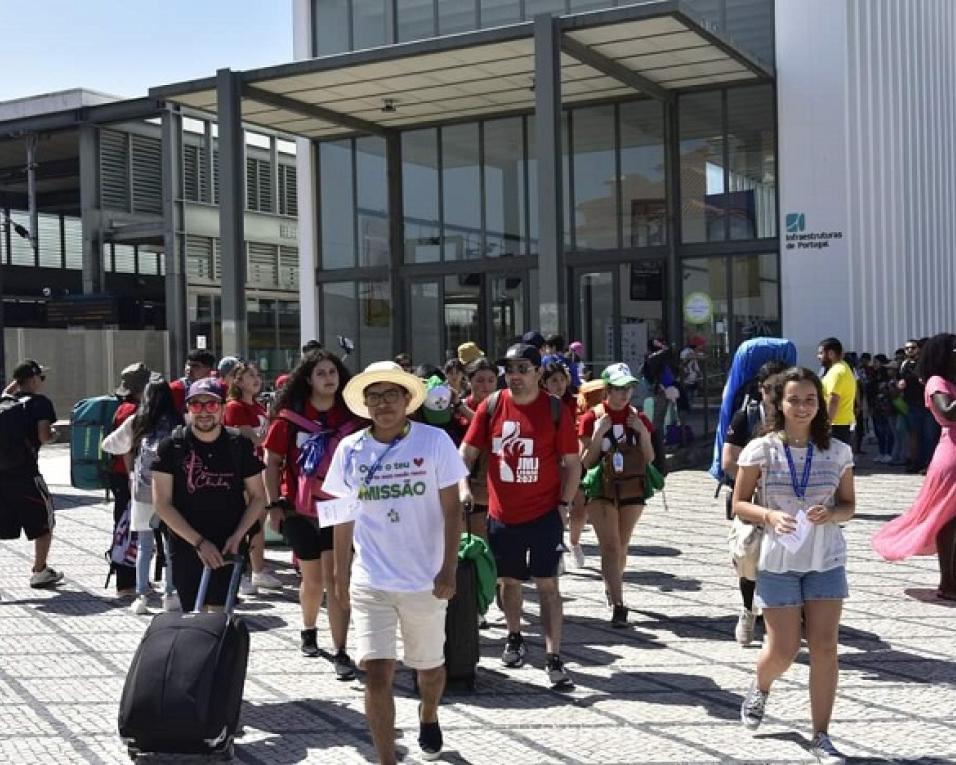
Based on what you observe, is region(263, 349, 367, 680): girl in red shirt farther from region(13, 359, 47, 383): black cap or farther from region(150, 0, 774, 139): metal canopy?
region(150, 0, 774, 139): metal canopy

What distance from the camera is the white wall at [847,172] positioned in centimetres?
1870

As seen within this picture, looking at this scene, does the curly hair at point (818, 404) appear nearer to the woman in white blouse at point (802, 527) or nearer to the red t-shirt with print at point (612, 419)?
the woman in white blouse at point (802, 527)

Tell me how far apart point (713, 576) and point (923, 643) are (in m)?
2.32

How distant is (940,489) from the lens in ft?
27.3

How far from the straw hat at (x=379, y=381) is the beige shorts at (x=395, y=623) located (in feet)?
2.53

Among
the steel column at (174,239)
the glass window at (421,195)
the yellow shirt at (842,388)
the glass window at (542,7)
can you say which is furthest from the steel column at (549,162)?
the steel column at (174,239)

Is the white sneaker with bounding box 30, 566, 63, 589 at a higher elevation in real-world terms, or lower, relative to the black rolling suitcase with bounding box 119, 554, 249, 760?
lower

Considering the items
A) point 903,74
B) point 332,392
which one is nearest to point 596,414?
point 332,392

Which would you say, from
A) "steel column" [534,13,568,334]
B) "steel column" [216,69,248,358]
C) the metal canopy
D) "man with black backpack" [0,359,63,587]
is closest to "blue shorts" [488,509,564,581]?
"man with black backpack" [0,359,63,587]

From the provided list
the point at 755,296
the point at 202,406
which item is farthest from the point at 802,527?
the point at 755,296

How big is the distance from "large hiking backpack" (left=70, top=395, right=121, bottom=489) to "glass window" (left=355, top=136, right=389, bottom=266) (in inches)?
543

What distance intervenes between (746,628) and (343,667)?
2.41m

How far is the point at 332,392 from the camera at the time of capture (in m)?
6.73

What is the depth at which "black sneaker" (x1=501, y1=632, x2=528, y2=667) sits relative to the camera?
6648 millimetres
